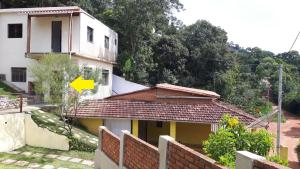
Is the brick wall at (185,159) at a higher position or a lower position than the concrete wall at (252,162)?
lower

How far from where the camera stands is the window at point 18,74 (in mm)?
23280

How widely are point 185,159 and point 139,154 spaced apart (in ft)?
7.70

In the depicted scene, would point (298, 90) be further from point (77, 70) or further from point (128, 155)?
point (128, 155)

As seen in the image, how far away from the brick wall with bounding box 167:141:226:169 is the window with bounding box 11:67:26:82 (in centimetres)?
1963

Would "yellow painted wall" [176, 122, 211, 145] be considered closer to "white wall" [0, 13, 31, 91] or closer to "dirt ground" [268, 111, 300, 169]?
"dirt ground" [268, 111, 300, 169]

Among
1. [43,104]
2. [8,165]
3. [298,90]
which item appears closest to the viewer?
[8,165]

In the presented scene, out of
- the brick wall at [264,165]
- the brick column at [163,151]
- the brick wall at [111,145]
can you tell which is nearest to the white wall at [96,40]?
the brick wall at [111,145]

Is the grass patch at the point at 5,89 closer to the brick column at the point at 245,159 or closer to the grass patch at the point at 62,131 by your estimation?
the grass patch at the point at 62,131

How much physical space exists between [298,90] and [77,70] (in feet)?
140

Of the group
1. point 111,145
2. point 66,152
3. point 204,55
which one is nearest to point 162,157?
point 111,145

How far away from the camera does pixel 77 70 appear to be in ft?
58.0

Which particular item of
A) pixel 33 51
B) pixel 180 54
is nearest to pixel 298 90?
pixel 180 54

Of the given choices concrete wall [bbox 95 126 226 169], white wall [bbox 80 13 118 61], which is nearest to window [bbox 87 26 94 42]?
white wall [bbox 80 13 118 61]

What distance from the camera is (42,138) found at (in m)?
16.6
